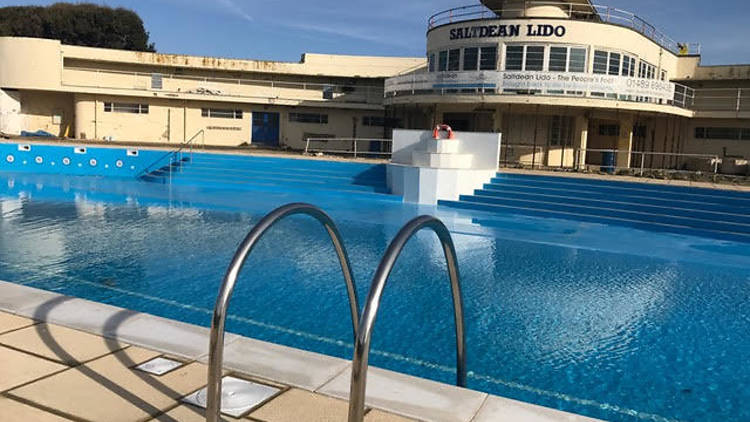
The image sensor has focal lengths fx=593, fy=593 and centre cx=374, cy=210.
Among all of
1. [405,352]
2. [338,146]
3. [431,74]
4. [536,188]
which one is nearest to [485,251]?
[405,352]

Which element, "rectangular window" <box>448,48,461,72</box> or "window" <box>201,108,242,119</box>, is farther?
"window" <box>201,108,242,119</box>

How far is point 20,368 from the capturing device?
4129mm

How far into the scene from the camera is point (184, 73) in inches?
1432

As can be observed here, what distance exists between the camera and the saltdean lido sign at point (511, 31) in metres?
24.2

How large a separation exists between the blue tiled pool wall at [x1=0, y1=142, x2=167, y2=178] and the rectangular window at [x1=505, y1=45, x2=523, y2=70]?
15065 mm

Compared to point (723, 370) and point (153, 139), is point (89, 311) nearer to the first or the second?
point (723, 370)

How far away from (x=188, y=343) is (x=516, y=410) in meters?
2.55

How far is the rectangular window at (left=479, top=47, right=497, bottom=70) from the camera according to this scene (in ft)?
82.7

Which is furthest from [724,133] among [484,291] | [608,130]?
[484,291]

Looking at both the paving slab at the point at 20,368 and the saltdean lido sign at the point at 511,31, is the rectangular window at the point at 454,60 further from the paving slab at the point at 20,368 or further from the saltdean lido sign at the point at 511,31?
the paving slab at the point at 20,368

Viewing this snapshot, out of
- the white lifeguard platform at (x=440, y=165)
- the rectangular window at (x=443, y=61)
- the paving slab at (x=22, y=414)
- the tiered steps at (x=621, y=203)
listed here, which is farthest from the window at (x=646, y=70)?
the paving slab at (x=22, y=414)

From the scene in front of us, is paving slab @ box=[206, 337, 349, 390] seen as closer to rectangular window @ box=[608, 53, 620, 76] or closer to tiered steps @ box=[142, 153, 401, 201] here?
tiered steps @ box=[142, 153, 401, 201]

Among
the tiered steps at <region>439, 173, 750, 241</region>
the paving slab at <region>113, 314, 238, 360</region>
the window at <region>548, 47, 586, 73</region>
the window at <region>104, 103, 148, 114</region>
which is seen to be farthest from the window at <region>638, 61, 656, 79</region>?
the window at <region>104, 103, 148, 114</region>

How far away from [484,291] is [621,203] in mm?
10177
